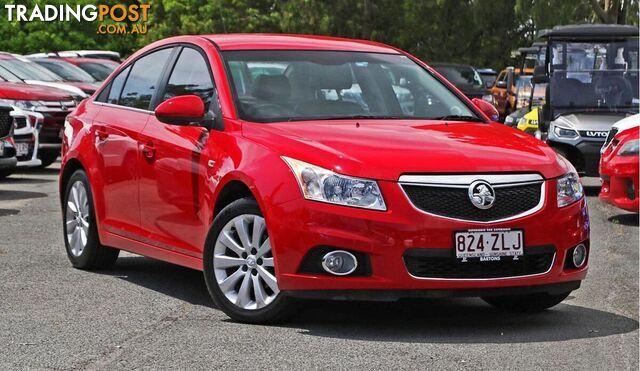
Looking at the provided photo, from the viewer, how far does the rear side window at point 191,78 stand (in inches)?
319

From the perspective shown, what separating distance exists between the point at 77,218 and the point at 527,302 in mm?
3183

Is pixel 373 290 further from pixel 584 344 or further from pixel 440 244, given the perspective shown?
pixel 584 344

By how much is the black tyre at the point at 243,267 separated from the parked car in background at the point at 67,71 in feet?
59.6

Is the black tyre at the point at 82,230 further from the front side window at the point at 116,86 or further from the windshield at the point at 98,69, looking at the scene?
the windshield at the point at 98,69

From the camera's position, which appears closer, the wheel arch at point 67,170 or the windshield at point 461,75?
the wheel arch at point 67,170

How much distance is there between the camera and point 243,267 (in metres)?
7.22

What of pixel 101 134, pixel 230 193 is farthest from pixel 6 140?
pixel 230 193

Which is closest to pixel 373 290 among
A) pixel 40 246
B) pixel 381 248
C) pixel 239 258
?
pixel 381 248

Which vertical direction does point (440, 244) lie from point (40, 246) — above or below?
above

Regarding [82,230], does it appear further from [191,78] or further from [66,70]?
[66,70]

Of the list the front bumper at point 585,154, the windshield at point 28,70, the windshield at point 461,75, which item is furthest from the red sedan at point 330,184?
the windshield at point 461,75

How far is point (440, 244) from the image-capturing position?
6.77 m

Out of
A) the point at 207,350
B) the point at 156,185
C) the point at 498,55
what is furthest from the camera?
the point at 498,55

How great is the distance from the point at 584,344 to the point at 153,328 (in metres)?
2.10
